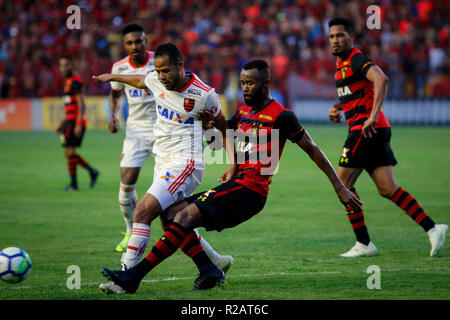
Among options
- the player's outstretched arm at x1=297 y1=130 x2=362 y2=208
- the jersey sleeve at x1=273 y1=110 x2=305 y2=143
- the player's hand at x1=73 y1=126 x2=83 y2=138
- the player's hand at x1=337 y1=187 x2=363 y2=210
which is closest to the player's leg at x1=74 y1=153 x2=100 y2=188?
the player's hand at x1=73 y1=126 x2=83 y2=138

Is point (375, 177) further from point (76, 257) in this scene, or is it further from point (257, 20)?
point (257, 20)

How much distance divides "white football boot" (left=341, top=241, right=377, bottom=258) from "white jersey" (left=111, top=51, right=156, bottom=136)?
2.69 metres

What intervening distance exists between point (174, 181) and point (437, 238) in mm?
3000

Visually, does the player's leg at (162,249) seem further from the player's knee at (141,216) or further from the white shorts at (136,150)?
the white shorts at (136,150)

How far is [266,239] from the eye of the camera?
812 cm

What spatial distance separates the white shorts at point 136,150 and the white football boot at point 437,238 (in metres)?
3.25

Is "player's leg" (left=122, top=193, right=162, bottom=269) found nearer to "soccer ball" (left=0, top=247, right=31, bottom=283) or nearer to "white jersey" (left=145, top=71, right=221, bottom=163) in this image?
"white jersey" (left=145, top=71, right=221, bottom=163)

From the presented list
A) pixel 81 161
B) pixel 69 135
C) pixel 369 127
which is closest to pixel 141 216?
pixel 369 127

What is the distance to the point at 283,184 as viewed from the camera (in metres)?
13.2

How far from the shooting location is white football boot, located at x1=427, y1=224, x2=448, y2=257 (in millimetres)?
6957

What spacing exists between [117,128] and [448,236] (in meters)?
4.20

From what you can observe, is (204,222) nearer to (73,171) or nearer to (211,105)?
(211,105)

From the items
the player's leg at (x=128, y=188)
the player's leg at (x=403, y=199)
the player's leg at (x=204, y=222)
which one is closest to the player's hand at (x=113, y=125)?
the player's leg at (x=128, y=188)
